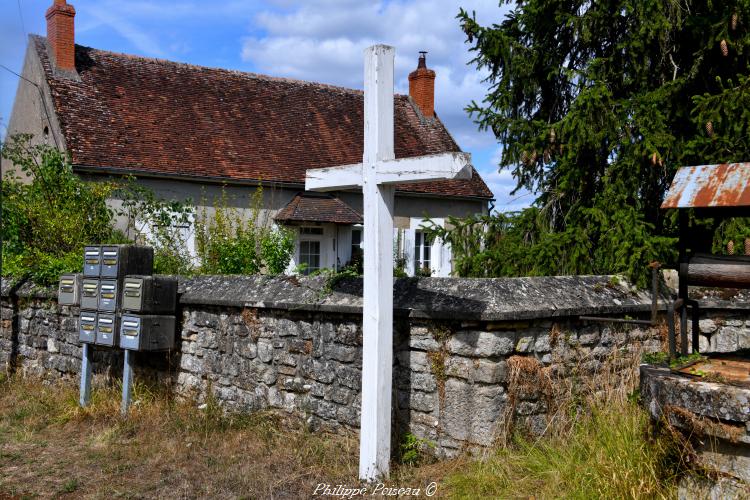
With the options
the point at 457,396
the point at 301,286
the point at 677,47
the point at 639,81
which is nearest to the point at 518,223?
the point at 639,81

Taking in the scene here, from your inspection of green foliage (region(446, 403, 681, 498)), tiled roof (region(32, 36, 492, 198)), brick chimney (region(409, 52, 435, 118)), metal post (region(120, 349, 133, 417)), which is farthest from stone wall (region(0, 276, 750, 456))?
brick chimney (region(409, 52, 435, 118))

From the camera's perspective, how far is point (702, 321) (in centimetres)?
588

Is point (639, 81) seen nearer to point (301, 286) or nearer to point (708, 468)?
point (301, 286)

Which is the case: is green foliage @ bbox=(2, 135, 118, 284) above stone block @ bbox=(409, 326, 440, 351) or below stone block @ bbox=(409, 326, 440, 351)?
above

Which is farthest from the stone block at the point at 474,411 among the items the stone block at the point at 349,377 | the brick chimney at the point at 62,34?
the brick chimney at the point at 62,34

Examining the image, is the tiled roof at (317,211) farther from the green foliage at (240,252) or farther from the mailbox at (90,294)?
the mailbox at (90,294)

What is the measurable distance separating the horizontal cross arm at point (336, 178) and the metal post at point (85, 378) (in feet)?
12.1

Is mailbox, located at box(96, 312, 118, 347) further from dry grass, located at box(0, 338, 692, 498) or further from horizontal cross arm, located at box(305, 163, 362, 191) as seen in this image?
horizontal cross arm, located at box(305, 163, 362, 191)

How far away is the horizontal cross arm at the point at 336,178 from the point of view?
16.0ft

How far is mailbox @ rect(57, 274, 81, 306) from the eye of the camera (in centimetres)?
789

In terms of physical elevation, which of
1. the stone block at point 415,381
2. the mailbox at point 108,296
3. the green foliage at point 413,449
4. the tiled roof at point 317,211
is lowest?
the green foliage at point 413,449

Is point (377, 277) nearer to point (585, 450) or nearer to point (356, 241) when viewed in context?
point (585, 450)

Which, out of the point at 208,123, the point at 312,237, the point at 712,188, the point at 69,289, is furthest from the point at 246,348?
the point at 208,123

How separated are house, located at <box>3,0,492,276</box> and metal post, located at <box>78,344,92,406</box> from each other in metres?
6.35
